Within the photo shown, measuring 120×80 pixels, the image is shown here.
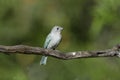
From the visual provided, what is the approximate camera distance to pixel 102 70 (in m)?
8.60

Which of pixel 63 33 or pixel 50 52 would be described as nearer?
pixel 50 52

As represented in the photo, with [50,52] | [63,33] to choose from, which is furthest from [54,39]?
[63,33]

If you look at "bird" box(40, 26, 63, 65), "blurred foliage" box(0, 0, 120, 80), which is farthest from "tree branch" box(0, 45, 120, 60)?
"blurred foliage" box(0, 0, 120, 80)

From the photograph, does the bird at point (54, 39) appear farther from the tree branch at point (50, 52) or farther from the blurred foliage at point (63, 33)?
the blurred foliage at point (63, 33)

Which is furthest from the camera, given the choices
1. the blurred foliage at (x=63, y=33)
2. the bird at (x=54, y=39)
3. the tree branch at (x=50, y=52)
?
the blurred foliage at (x=63, y=33)

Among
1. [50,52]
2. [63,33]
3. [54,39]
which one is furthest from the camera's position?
[63,33]

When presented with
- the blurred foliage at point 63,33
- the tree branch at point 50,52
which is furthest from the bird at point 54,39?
the blurred foliage at point 63,33

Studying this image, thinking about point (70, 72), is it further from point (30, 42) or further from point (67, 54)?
point (67, 54)

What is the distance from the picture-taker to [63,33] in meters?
9.34

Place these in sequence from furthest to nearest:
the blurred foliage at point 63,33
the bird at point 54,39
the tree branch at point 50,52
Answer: the blurred foliage at point 63,33 < the bird at point 54,39 < the tree branch at point 50,52

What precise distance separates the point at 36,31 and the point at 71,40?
0.61 m

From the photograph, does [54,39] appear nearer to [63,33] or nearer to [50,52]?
[50,52]

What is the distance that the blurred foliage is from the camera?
8.66m

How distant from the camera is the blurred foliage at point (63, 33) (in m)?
8.66
